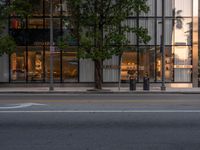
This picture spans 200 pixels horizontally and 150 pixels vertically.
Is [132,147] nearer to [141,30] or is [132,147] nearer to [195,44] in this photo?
[141,30]

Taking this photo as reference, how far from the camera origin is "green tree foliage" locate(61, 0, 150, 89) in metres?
29.2

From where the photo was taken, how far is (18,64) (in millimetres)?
33188

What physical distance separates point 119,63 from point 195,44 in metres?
5.72

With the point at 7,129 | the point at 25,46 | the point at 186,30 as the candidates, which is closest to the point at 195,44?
the point at 186,30

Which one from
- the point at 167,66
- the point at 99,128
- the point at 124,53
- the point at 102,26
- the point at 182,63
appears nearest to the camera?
the point at 99,128

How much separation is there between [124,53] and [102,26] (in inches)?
155

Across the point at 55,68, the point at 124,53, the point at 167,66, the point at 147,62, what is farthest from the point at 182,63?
the point at 55,68

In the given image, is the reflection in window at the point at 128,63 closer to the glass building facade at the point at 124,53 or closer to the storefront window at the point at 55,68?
the glass building facade at the point at 124,53

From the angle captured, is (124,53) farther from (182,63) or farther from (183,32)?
(183,32)

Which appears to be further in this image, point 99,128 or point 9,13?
point 9,13

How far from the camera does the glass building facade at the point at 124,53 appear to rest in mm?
33125

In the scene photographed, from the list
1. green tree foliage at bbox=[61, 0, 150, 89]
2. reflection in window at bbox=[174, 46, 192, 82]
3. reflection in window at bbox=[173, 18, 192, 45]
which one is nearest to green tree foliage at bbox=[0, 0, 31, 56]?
green tree foliage at bbox=[61, 0, 150, 89]

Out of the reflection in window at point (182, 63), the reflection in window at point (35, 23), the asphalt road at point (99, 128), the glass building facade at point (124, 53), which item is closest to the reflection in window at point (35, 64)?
the glass building facade at point (124, 53)

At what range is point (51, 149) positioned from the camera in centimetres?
957
